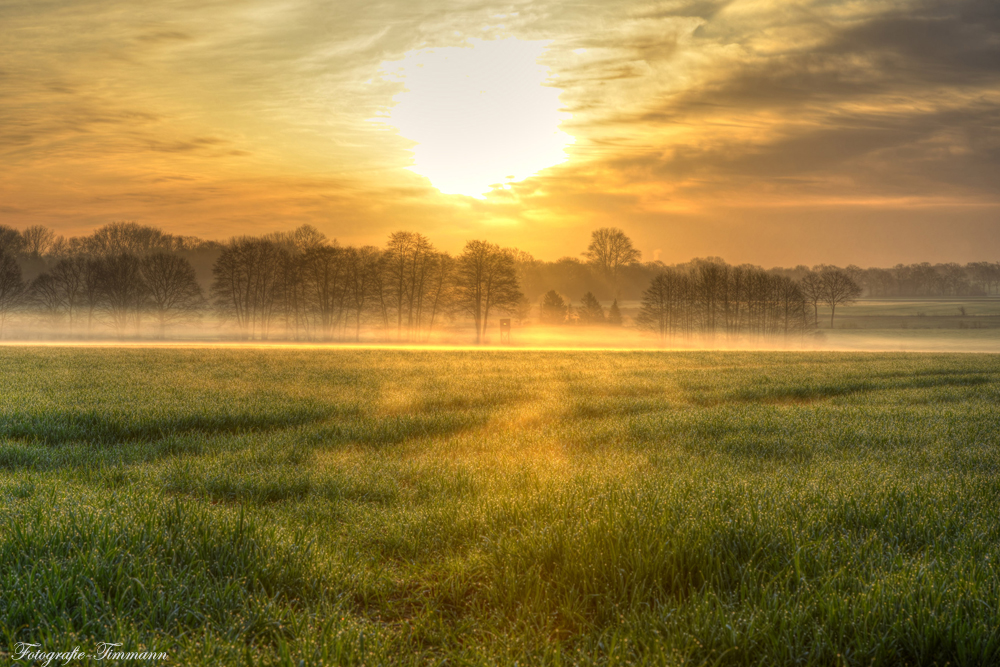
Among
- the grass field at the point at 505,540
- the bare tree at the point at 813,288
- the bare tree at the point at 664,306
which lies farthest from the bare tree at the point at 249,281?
the bare tree at the point at 813,288

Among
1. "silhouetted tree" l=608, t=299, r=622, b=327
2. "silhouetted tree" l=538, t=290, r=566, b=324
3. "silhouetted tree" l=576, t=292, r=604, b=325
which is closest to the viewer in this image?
"silhouetted tree" l=576, t=292, r=604, b=325

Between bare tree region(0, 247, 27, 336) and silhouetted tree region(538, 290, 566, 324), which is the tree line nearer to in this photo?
bare tree region(0, 247, 27, 336)

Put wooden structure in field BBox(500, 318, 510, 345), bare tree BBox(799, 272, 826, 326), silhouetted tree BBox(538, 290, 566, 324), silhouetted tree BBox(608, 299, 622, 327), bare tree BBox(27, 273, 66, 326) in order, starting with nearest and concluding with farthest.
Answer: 1. wooden structure in field BBox(500, 318, 510, 345)
2. bare tree BBox(27, 273, 66, 326)
3. silhouetted tree BBox(608, 299, 622, 327)
4. silhouetted tree BBox(538, 290, 566, 324)
5. bare tree BBox(799, 272, 826, 326)

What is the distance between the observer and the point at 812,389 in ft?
51.0

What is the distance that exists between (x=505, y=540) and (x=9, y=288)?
9994 cm

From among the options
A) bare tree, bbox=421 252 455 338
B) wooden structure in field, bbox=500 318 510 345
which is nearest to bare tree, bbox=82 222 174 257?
bare tree, bbox=421 252 455 338

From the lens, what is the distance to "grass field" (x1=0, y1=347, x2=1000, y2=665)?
10.0 feet

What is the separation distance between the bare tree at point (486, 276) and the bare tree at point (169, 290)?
3864 cm

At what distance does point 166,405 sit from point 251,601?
9271 mm

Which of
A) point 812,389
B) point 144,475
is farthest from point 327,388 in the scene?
point 812,389

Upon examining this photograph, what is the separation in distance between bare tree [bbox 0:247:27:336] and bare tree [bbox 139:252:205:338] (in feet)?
50.6

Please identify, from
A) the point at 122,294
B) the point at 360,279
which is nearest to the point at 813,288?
the point at 360,279

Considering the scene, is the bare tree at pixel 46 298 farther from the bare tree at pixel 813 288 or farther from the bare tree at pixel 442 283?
the bare tree at pixel 813 288

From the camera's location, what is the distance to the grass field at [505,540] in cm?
306
